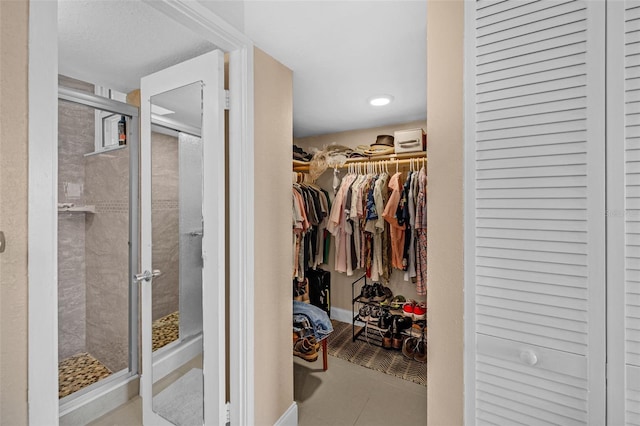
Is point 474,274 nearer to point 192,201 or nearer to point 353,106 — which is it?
point 192,201

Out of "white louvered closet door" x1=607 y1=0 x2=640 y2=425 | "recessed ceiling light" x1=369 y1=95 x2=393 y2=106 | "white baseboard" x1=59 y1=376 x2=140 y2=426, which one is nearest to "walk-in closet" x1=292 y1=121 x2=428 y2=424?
"recessed ceiling light" x1=369 y1=95 x2=393 y2=106

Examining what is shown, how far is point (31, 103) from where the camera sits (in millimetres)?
732

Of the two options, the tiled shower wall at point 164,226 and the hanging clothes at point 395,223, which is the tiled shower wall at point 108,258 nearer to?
the tiled shower wall at point 164,226

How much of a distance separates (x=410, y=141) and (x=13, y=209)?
2621 mm

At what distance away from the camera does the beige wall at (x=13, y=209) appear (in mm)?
695

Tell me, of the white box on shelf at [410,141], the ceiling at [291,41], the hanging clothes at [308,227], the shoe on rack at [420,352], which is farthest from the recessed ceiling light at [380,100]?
the shoe on rack at [420,352]

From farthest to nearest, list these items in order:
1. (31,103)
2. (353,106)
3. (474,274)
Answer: (353,106)
(474,274)
(31,103)

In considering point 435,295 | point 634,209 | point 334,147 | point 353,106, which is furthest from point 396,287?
point 634,209

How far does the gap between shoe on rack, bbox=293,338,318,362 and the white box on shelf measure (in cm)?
186

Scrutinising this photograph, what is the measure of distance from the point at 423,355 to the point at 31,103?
→ 9.48ft

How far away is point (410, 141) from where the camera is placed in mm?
2711

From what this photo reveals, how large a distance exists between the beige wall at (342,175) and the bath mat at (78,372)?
227 centimetres

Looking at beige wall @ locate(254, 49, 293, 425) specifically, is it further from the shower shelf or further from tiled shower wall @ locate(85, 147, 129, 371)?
the shower shelf

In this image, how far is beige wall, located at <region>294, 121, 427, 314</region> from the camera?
3150 millimetres
